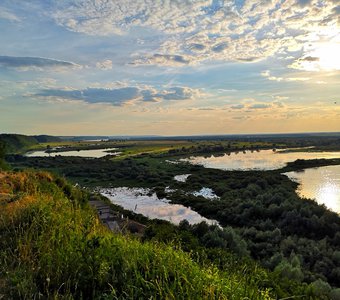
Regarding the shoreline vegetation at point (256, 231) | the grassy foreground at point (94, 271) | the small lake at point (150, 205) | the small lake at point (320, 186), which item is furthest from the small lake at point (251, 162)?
the grassy foreground at point (94, 271)

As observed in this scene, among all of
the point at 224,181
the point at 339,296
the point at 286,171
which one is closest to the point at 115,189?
the point at 224,181

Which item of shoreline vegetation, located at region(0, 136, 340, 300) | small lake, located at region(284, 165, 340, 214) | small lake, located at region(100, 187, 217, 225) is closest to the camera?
shoreline vegetation, located at region(0, 136, 340, 300)

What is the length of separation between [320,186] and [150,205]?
28697 mm

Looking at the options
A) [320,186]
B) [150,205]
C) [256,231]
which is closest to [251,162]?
[320,186]

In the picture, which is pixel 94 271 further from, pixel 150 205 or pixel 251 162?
pixel 251 162

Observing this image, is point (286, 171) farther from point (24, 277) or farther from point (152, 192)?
point (24, 277)

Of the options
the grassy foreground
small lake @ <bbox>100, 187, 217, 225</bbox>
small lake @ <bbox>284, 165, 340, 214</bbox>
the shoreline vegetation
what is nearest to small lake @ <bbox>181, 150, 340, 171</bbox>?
the shoreline vegetation

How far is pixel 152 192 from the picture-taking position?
2200 inches

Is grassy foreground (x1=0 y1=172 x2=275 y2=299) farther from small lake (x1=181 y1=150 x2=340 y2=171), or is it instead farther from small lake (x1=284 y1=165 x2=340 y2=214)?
small lake (x1=181 y1=150 x2=340 y2=171)

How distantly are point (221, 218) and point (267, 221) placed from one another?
7.87 m

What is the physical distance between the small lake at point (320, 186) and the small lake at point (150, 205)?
52.1ft

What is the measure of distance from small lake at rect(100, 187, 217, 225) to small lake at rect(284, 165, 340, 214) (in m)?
15.9

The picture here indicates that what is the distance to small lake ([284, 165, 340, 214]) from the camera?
4228 cm

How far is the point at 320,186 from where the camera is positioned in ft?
180
